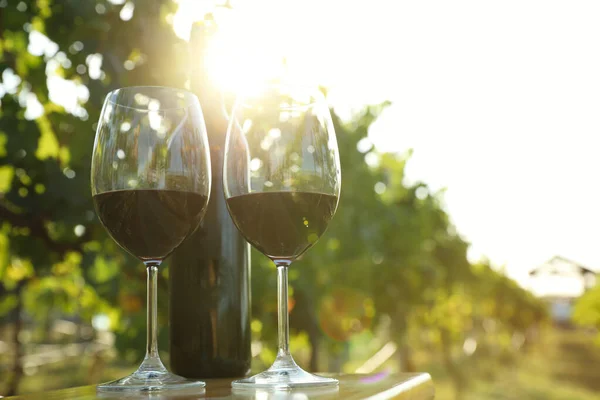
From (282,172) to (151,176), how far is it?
200mm

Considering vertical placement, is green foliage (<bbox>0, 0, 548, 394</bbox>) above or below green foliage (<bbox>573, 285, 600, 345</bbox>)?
above

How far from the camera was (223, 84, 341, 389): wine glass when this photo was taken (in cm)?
113

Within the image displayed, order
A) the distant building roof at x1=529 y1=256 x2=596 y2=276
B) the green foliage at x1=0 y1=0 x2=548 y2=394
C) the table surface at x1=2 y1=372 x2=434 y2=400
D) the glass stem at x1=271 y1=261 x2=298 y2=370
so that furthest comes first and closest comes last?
the distant building roof at x1=529 y1=256 x2=596 y2=276 → the green foliage at x1=0 y1=0 x2=548 y2=394 → the glass stem at x1=271 y1=261 x2=298 y2=370 → the table surface at x1=2 y1=372 x2=434 y2=400

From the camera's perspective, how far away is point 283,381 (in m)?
1.04

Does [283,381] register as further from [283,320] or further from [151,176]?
[151,176]

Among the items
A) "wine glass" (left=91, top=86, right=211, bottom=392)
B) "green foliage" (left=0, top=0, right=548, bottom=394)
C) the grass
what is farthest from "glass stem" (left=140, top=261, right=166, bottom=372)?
the grass

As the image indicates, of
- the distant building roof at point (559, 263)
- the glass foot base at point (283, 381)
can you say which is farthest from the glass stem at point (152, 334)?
the distant building roof at point (559, 263)

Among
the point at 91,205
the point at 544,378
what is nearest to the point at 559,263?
the point at 544,378

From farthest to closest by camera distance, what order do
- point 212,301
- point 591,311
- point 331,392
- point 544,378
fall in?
point 544,378
point 591,311
point 212,301
point 331,392

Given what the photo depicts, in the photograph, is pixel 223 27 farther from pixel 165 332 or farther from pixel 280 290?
pixel 165 332

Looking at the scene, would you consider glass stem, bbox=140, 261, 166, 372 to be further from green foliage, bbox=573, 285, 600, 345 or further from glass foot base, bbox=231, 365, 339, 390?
green foliage, bbox=573, 285, 600, 345

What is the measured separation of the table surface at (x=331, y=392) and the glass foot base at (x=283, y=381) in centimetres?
2

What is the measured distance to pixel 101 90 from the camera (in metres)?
3.12

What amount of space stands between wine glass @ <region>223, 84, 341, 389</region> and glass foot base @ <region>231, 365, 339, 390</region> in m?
0.02
